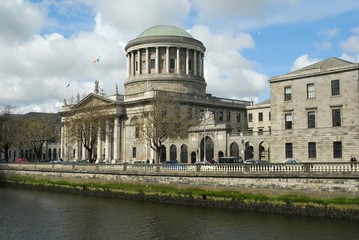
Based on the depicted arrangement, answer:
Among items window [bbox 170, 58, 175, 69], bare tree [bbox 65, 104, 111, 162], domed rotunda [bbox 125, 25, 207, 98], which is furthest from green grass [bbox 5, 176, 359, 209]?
window [bbox 170, 58, 175, 69]

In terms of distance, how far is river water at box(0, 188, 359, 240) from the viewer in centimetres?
2666

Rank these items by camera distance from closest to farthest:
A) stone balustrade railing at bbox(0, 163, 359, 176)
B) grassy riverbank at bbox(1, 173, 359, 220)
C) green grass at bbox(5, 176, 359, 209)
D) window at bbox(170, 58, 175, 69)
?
1. grassy riverbank at bbox(1, 173, 359, 220)
2. green grass at bbox(5, 176, 359, 209)
3. stone balustrade railing at bbox(0, 163, 359, 176)
4. window at bbox(170, 58, 175, 69)

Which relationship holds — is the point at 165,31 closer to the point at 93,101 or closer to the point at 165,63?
the point at 165,63

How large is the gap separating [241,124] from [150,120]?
1386 inches

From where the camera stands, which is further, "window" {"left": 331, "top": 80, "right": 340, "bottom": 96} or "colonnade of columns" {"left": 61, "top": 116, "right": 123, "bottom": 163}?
"colonnade of columns" {"left": 61, "top": 116, "right": 123, "bottom": 163}

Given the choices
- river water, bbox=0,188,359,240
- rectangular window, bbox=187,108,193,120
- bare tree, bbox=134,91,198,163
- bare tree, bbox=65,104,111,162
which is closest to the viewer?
river water, bbox=0,188,359,240

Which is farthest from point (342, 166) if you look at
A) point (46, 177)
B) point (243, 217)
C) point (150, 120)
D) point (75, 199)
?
point (46, 177)

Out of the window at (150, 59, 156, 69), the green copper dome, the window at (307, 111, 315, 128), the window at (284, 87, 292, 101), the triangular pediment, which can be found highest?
the green copper dome

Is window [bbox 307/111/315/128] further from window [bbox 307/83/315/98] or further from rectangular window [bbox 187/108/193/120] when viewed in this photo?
rectangular window [bbox 187/108/193/120]

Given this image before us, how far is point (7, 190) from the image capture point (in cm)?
5547

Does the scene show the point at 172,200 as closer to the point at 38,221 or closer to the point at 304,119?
the point at 38,221

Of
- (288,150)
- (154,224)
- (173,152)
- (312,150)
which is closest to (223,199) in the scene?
(154,224)

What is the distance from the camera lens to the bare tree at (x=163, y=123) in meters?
58.1

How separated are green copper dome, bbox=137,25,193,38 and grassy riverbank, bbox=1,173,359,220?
154ft
